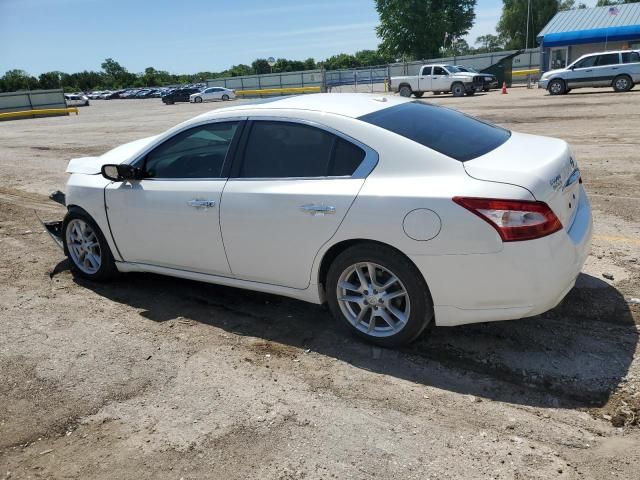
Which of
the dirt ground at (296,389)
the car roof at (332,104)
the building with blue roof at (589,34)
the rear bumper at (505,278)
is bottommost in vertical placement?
the dirt ground at (296,389)

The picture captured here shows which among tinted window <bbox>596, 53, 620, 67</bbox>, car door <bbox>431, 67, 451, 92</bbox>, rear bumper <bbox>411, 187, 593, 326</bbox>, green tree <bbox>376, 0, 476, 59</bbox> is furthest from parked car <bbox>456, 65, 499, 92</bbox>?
green tree <bbox>376, 0, 476, 59</bbox>

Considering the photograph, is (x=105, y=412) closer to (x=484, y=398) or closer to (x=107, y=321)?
(x=107, y=321)

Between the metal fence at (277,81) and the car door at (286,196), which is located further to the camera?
the metal fence at (277,81)

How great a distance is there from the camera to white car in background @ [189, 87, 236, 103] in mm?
50031

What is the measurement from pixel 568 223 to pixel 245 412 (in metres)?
2.24

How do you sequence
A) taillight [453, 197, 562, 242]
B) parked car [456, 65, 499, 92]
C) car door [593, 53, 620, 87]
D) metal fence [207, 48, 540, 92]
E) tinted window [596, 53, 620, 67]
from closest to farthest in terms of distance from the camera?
taillight [453, 197, 562, 242] < car door [593, 53, 620, 87] < tinted window [596, 53, 620, 67] < parked car [456, 65, 499, 92] < metal fence [207, 48, 540, 92]

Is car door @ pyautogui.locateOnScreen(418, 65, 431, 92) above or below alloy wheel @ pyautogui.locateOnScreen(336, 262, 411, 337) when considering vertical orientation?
above

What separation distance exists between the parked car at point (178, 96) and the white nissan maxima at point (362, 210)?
49.7 meters

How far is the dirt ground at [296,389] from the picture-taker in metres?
2.77

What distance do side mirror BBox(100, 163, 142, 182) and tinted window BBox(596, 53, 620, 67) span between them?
85.9 feet

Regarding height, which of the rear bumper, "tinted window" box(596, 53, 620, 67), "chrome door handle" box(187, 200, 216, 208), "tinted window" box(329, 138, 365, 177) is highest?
"tinted window" box(596, 53, 620, 67)

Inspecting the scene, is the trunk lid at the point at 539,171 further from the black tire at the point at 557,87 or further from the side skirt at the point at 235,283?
the black tire at the point at 557,87

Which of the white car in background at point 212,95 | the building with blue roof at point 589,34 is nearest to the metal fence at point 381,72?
the building with blue roof at point 589,34

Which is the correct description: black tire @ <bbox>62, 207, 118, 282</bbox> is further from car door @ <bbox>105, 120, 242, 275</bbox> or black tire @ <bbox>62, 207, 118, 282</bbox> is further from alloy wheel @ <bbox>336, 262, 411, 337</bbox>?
alloy wheel @ <bbox>336, 262, 411, 337</bbox>
